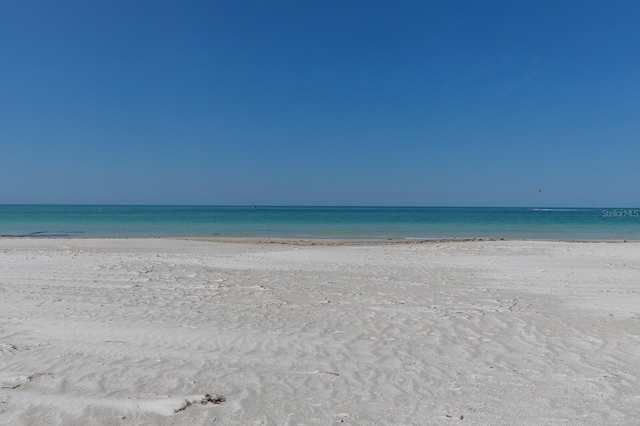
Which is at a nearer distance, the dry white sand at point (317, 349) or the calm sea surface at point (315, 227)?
the dry white sand at point (317, 349)

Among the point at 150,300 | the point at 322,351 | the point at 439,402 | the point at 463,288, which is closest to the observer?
the point at 439,402

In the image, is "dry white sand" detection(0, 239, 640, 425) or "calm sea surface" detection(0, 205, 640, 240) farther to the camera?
"calm sea surface" detection(0, 205, 640, 240)

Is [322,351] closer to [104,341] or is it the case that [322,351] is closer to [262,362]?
[262,362]

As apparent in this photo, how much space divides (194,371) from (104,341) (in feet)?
6.33

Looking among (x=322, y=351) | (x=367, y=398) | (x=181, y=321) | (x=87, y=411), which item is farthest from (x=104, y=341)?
(x=367, y=398)

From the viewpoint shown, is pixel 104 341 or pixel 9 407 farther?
pixel 104 341

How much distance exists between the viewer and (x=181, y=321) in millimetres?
7660

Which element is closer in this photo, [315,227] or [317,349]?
[317,349]

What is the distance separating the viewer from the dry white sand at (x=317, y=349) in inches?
171

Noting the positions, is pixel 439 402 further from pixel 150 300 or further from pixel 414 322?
pixel 150 300

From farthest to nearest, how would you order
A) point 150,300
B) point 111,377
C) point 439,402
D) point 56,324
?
point 150,300, point 56,324, point 111,377, point 439,402

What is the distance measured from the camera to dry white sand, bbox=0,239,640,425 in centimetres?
434

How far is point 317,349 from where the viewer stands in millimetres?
6227

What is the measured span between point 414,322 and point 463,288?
3.87 metres
